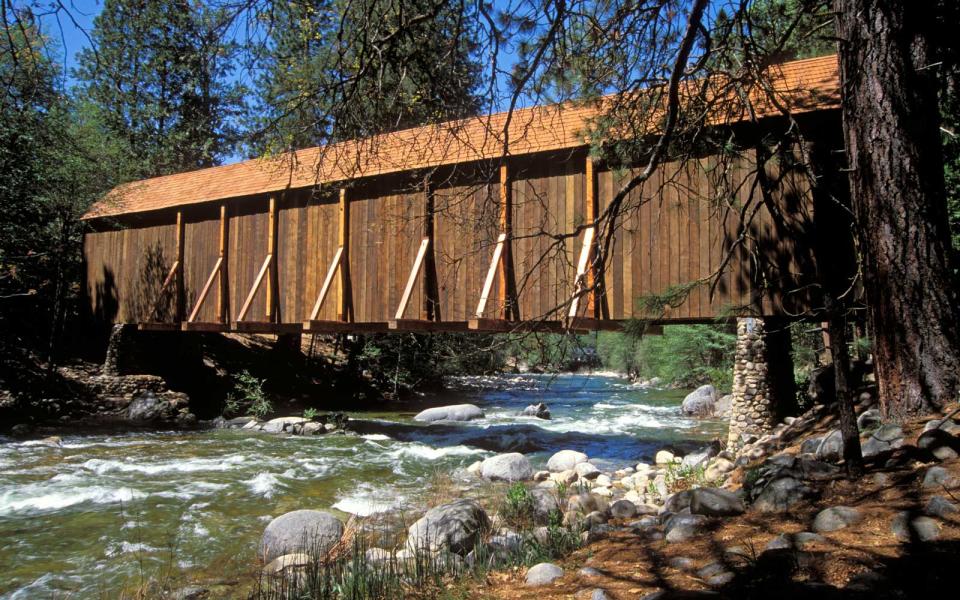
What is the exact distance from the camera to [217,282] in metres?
12.0

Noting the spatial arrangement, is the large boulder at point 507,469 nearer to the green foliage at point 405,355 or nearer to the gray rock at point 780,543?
the gray rock at point 780,543

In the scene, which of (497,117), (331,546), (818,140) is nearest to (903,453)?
(331,546)

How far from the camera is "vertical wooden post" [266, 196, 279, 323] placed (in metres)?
11.0

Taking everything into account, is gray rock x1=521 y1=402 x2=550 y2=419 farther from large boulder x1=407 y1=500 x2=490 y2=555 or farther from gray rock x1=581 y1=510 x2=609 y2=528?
gray rock x1=581 y1=510 x2=609 y2=528

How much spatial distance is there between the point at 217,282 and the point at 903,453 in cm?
1102

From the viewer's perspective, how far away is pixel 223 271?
11.9m

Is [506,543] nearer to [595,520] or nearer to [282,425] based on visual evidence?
[595,520]

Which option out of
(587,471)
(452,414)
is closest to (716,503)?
(587,471)

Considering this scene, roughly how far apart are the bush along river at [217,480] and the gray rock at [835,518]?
1420 millimetres

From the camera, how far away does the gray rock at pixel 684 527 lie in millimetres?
3213

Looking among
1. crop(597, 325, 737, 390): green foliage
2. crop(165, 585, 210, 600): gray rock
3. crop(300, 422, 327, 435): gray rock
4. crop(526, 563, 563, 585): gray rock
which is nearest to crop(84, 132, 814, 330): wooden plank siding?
crop(526, 563, 563, 585): gray rock

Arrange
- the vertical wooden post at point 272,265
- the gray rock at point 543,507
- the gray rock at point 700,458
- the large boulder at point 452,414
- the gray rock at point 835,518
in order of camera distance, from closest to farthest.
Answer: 1. the gray rock at point 835,518
2. the gray rock at point 543,507
3. the gray rock at point 700,458
4. the vertical wooden post at point 272,265
5. the large boulder at point 452,414

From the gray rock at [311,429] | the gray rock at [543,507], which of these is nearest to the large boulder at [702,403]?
the gray rock at [311,429]

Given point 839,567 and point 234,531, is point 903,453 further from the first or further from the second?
point 234,531
